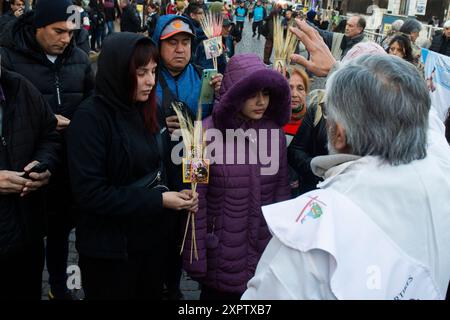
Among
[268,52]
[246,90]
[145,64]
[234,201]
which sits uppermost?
[145,64]

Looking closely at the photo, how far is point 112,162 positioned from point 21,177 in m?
0.45

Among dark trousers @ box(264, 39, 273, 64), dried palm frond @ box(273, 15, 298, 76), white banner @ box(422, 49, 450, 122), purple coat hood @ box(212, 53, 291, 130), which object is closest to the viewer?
purple coat hood @ box(212, 53, 291, 130)

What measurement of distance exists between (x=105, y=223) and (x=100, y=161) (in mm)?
333

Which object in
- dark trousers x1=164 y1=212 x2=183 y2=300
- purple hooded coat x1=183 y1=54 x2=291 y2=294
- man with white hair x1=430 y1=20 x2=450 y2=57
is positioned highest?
man with white hair x1=430 y1=20 x2=450 y2=57

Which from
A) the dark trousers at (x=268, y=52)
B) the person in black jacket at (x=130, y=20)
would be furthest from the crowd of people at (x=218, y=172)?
the person in black jacket at (x=130, y=20)

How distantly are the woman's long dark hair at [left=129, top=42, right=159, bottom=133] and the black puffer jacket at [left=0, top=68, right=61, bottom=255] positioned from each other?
0.56 metres

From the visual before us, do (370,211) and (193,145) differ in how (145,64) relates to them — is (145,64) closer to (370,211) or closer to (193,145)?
(193,145)

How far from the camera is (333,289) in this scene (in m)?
1.23

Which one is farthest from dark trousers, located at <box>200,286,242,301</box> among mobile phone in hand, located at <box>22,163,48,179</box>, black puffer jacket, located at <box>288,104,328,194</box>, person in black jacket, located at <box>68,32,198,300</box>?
mobile phone in hand, located at <box>22,163,48,179</box>

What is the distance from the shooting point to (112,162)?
2184 millimetres

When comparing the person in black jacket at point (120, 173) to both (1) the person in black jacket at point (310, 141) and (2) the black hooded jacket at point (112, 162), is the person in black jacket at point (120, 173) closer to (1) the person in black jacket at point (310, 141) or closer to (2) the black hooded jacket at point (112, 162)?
(2) the black hooded jacket at point (112, 162)

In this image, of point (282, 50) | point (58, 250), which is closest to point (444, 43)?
point (282, 50)

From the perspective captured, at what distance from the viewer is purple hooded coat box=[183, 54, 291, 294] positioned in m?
2.52

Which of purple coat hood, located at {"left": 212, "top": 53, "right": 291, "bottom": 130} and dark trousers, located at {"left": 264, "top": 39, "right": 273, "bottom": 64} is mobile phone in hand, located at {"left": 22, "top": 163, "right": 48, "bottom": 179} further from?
dark trousers, located at {"left": 264, "top": 39, "right": 273, "bottom": 64}
